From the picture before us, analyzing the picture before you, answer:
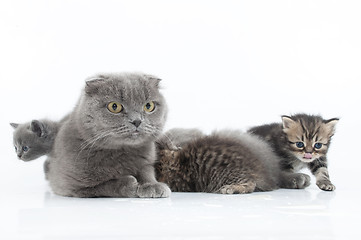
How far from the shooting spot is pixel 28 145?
352cm

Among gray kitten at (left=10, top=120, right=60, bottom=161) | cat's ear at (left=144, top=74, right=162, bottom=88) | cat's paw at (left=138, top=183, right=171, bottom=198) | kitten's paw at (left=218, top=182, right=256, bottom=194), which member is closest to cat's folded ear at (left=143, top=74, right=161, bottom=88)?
cat's ear at (left=144, top=74, right=162, bottom=88)

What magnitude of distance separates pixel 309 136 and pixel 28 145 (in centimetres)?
207

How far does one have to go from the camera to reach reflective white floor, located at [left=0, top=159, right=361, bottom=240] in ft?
6.40

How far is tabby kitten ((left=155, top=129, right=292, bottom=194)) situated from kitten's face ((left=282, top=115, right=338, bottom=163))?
0.26 m

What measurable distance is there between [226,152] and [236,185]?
22cm

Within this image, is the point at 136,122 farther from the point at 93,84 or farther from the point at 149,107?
the point at 93,84

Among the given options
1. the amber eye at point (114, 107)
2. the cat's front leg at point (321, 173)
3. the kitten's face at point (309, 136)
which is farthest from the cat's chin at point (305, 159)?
the amber eye at point (114, 107)

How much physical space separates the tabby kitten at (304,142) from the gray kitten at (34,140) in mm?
1651

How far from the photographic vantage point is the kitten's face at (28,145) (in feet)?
11.5

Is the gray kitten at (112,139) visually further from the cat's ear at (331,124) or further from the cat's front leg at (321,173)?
the cat's ear at (331,124)

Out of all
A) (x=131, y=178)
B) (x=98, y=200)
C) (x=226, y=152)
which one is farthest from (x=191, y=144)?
(x=98, y=200)

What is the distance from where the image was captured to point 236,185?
298 centimetres

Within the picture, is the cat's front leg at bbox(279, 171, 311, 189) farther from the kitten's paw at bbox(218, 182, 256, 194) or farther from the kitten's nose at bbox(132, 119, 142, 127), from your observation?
the kitten's nose at bbox(132, 119, 142, 127)

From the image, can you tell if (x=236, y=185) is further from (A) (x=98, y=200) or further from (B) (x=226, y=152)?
(A) (x=98, y=200)
